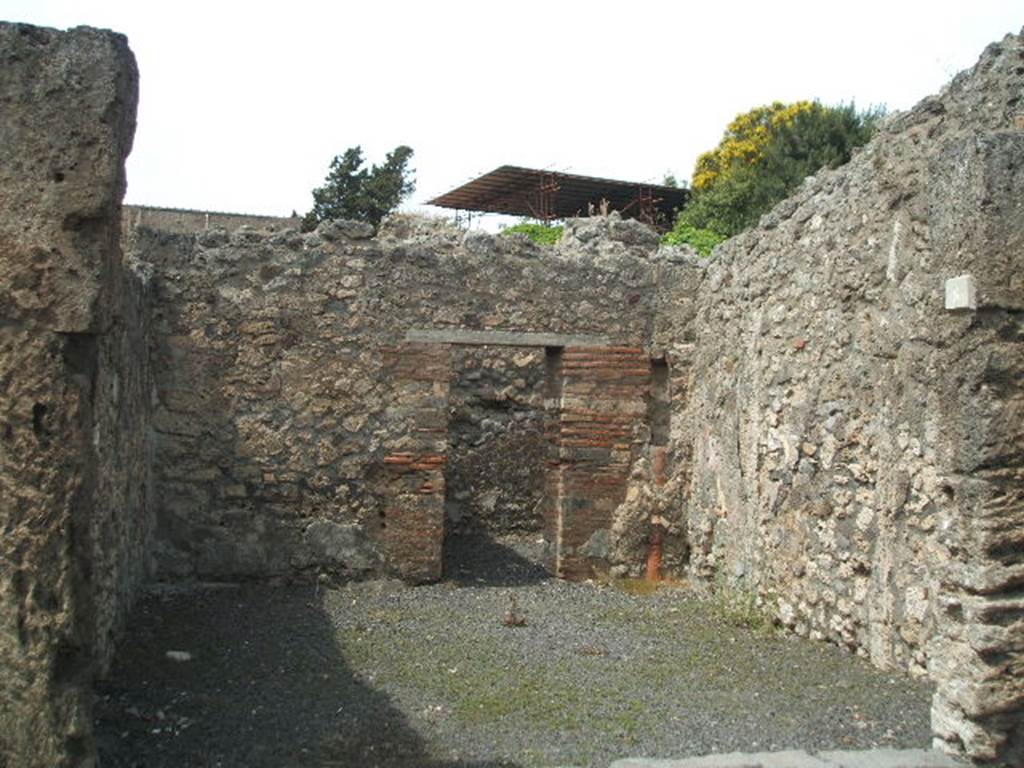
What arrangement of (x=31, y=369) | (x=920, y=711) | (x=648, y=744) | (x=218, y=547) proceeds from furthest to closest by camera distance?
(x=218, y=547) → (x=920, y=711) → (x=648, y=744) → (x=31, y=369)

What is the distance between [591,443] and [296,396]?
2.19 meters

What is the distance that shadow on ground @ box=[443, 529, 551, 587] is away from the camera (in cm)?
771

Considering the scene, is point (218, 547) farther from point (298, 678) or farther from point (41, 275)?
point (41, 275)

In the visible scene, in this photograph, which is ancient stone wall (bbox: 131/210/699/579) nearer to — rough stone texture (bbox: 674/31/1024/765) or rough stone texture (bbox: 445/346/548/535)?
rough stone texture (bbox: 445/346/548/535)

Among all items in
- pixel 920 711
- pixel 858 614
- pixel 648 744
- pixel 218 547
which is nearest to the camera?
pixel 648 744

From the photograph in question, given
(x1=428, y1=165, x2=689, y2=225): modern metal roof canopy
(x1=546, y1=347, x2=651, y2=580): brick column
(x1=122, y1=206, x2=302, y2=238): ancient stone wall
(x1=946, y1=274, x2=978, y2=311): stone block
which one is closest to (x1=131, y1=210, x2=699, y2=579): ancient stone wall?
(x1=546, y1=347, x2=651, y2=580): brick column

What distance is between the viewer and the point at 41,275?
2.79 metres

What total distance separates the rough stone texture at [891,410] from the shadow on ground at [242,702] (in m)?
1.85

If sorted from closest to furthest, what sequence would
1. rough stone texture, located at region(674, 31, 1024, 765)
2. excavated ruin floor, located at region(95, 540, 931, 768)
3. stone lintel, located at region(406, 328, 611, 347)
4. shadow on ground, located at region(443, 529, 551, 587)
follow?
1. rough stone texture, located at region(674, 31, 1024, 765)
2. excavated ruin floor, located at region(95, 540, 931, 768)
3. stone lintel, located at region(406, 328, 611, 347)
4. shadow on ground, located at region(443, 529, 551, 587)

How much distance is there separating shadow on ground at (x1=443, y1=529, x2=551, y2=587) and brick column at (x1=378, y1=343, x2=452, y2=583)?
36cm

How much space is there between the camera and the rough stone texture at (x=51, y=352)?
8.99 ft

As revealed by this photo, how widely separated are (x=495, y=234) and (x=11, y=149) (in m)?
5.28

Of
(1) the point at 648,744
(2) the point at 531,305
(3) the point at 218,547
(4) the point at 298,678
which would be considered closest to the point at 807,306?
(2) the point at 531,305

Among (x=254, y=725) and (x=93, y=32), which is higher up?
(x=93, y=32)
